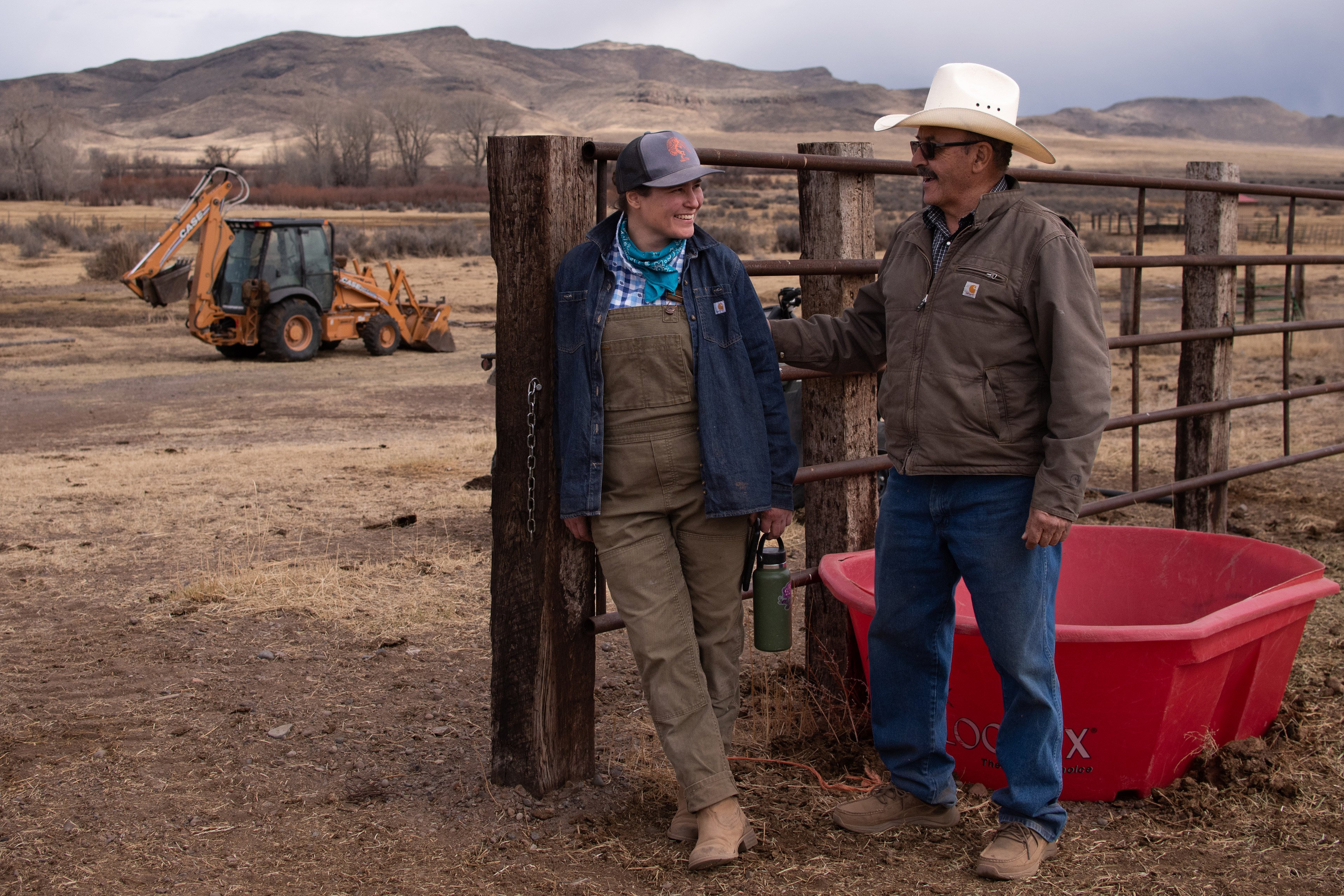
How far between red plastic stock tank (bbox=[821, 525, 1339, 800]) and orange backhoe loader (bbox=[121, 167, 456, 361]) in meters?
14.4

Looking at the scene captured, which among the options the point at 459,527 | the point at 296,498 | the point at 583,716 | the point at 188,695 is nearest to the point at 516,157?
the point at 583,716

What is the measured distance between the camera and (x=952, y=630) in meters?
3.04

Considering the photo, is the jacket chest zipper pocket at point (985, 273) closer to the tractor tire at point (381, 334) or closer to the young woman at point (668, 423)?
the young woman at point (668, 423)

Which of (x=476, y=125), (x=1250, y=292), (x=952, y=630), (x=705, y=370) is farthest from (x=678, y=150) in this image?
(x=476, y=125)

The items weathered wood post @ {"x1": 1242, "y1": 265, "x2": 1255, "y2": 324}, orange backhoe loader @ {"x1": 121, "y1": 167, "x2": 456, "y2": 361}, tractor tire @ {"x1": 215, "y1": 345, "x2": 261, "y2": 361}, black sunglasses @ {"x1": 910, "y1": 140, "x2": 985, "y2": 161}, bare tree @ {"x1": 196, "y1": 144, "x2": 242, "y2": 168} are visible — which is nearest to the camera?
black sunglasses @ {"x1": 910, "y1": 140, "x2": 985, "y2": 161}

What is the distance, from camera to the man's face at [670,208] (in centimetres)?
276

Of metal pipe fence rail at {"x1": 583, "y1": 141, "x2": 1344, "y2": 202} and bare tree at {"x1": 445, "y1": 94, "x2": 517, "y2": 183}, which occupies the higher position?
bare tree at {"x1": 445, "y1": 94, "x2": 517, "y2": 183}

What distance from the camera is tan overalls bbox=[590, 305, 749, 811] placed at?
111 inches

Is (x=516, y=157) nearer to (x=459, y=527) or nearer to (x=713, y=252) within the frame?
(x=713, y=252)

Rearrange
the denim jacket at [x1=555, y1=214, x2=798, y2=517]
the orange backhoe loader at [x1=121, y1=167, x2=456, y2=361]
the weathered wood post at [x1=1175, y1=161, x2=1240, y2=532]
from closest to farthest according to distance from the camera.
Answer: the denim jacket at [x1=555, y1=214, x2=798, y2=517] < the weathered wood post at [x1=1175, y1=161, x2=1240, y2=532] < the orange backhoe loader at [x1=121, y1=167, x2=456, y2=361]

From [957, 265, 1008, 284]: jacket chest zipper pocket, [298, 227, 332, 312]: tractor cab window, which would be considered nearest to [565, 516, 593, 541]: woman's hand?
[957, 265, 1008, 284]: jacket chest zipper pocket

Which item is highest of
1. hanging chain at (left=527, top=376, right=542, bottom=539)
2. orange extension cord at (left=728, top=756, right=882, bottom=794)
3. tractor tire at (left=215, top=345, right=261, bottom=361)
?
hanging chain at (left=527, top=376, right=542, bottom=539)

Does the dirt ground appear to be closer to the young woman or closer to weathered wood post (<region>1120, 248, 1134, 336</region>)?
the young woman

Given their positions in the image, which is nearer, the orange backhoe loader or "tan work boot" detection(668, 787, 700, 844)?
"tan work boot" detection(668, 787, 700, 844)
